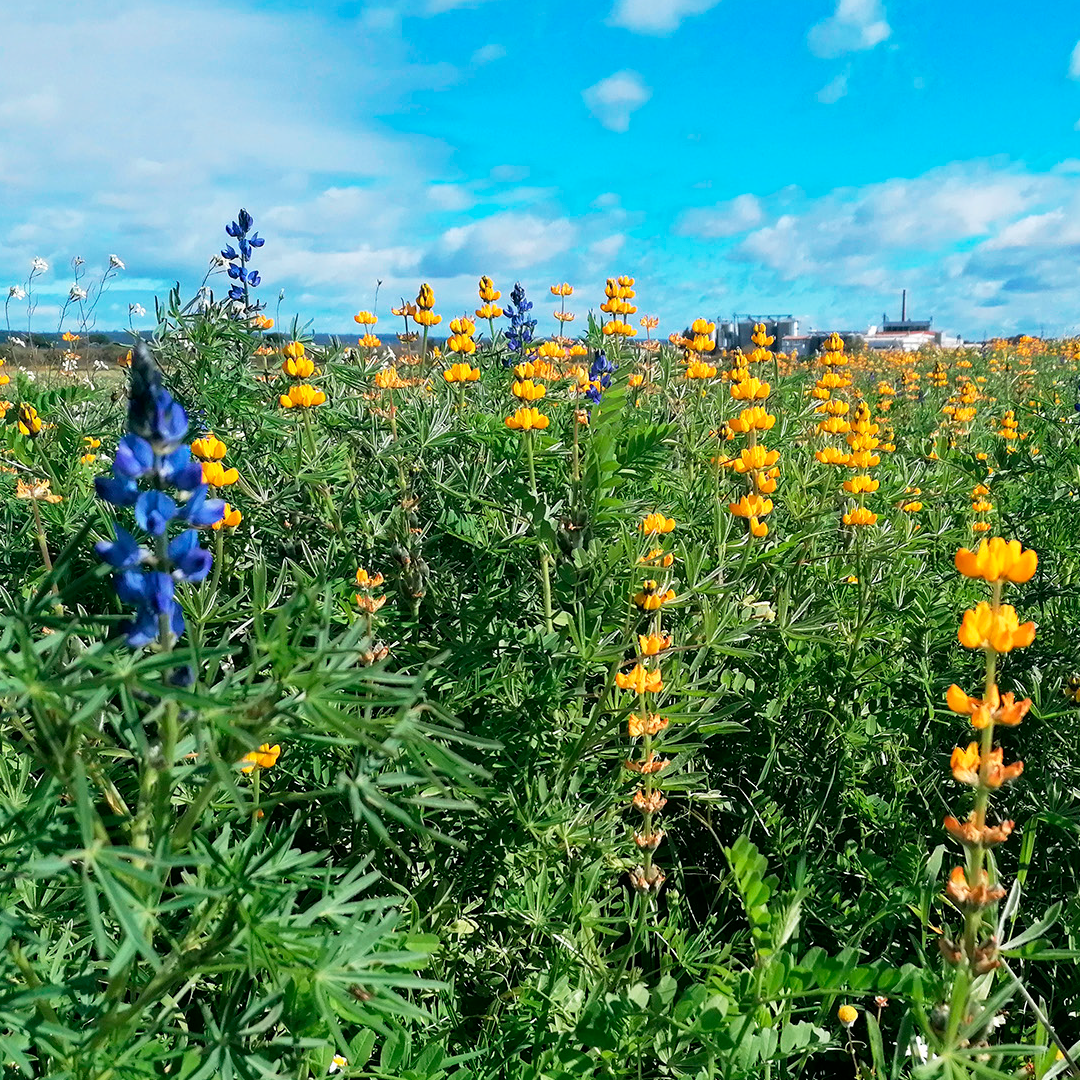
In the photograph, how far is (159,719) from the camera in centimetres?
108

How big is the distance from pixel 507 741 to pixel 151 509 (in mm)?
1310

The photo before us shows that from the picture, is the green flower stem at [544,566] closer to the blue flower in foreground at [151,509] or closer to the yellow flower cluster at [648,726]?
the yellow flower cluster at [648,726]

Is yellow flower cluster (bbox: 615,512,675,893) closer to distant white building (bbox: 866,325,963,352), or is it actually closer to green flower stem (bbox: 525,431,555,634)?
green flower stem (bbox: 525,431,555,634)

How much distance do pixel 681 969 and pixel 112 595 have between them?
188cm

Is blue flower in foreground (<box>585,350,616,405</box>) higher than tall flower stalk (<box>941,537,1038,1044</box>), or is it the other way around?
blue flower in foreground (<box>585,350,616,405</box>)

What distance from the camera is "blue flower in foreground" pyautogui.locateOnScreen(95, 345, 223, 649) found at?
1114 millimetres

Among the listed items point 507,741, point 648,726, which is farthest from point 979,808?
point 507,741

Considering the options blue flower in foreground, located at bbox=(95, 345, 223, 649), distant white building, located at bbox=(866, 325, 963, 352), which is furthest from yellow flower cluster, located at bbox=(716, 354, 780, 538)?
distant white building, located at bbox=(866, 325, 963, 352)

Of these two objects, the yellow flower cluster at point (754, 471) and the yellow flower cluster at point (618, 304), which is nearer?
the yellow flower cluster at point (754, 471)

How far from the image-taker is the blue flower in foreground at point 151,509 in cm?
111

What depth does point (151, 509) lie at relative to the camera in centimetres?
115

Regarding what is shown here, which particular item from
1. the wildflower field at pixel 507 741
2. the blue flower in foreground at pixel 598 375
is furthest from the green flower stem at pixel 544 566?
the blue flower in foreground at pixel 598 375

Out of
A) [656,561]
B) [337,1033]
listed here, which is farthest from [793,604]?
[337,1033]

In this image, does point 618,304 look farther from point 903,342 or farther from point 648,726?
point 903,342
